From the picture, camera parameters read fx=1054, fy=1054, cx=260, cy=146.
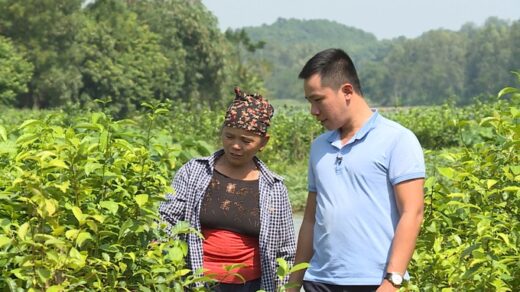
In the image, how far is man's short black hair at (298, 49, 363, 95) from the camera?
2945 mm

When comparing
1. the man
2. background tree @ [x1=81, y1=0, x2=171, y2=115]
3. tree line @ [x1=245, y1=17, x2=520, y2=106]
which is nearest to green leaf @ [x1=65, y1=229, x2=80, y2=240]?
the man

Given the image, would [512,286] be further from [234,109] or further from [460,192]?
[234,109]

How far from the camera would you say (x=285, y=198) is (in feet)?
11.9

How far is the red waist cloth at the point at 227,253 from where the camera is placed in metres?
3.51

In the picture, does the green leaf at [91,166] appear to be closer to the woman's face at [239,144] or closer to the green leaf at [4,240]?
the green leaf at [4,240]

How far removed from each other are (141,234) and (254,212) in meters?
0.66

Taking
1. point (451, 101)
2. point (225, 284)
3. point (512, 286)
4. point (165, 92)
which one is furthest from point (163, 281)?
point (165, 92)

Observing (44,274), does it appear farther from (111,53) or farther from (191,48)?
(191,48)

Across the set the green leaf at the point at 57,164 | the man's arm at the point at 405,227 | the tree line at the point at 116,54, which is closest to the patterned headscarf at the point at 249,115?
the man's arm at the point at 405,227

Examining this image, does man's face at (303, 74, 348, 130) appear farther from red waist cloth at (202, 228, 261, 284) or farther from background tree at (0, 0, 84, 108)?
→ background tree at (0, 0, 84, 108)

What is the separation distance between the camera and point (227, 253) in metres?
3.51

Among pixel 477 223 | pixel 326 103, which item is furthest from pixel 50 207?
pixel 477 223

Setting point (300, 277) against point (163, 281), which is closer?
point (163, 281)

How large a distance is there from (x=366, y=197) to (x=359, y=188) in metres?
0.03
